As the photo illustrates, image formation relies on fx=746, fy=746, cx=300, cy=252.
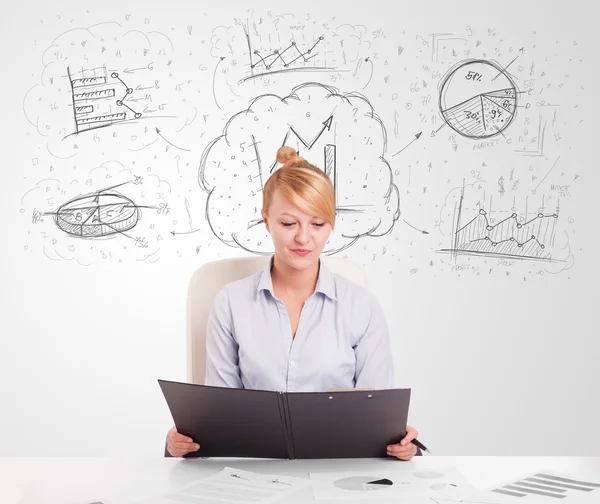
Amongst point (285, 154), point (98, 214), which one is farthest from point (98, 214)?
point (285, 154)

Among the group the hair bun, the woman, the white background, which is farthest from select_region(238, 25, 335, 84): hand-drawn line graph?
the woman

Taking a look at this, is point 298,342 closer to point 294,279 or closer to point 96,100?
point 294,279

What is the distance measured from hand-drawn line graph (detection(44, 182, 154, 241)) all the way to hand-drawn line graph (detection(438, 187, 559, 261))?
1319mm

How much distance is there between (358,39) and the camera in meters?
3.10

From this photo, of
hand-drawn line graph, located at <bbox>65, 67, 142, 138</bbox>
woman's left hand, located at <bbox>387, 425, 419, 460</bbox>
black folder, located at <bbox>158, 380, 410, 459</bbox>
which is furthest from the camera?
hand-drawn line graph, located at <bbox>65, 67, 142, 138</bbox>

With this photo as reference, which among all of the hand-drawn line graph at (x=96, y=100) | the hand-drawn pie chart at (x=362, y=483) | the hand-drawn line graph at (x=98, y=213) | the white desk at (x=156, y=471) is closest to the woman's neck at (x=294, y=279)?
the white desk at (x=156, y=471)

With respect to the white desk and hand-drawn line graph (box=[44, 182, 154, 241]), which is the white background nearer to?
hand-drawn line graph (box=[44, 182, 154, 241])

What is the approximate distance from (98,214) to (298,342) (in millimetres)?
1559

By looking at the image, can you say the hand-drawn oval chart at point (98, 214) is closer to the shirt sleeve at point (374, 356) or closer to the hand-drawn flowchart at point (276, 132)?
the hand-drawn flowchart at point (276, 132)

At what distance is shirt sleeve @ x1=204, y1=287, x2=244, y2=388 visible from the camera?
5.89 ft

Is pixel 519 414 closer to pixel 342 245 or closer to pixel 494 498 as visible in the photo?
pixel 342 245

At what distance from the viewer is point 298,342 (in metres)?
1.82

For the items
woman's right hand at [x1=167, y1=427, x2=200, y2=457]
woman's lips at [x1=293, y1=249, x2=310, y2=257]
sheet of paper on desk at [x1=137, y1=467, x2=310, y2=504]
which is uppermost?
woman's lips at [x1=293, y1=249, x2=310, y2=257]

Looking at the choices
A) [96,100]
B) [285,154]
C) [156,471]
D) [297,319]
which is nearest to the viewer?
[156,471]
